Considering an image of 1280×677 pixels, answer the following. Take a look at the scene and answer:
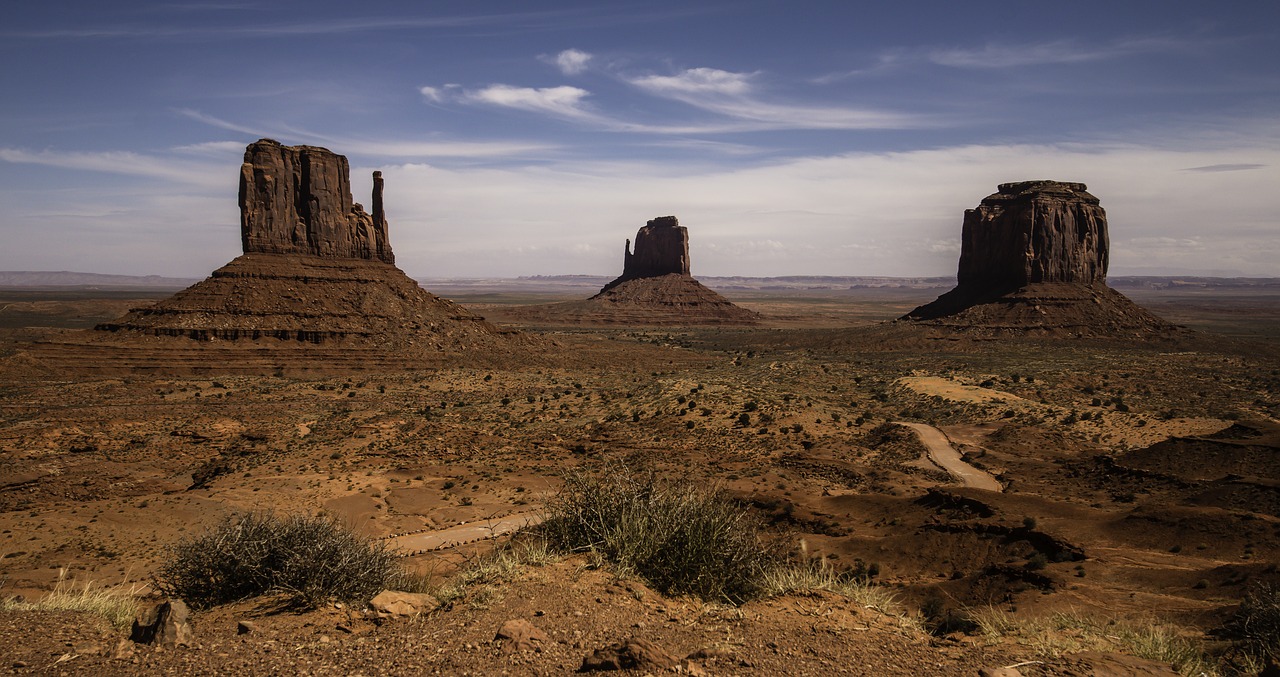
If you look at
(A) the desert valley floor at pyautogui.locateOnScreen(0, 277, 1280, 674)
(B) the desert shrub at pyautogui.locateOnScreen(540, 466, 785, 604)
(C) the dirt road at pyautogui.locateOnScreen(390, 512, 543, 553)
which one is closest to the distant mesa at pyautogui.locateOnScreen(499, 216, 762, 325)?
(A) the desert valley floor at pyautogui.locateOnScreen(0, 277, 1280, 674)

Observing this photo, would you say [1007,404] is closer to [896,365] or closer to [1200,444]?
[1200,444]

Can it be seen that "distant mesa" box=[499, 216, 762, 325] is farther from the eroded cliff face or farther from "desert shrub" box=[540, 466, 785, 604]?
"desert shrub" box=[540, 466, 785, 604]

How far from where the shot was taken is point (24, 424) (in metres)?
29.2

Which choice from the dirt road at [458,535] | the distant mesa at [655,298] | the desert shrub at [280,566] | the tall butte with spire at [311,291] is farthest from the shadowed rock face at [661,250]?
the desert shrub at [280,566]

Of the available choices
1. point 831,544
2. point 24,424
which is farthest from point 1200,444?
point 24,424

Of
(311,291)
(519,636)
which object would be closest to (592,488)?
(519,636)

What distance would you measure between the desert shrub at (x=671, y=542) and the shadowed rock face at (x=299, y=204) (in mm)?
52758

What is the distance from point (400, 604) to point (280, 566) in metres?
2.09

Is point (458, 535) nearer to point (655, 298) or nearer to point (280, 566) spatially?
point (280, 566)

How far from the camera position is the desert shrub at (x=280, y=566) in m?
8.42

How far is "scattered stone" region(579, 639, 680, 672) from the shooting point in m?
6.40

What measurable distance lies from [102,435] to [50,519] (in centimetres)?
1169

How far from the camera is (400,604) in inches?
314

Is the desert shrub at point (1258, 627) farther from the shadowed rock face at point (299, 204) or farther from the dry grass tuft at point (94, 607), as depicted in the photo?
the shadowed rock face at point (299, 204)
